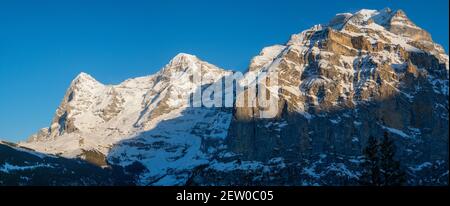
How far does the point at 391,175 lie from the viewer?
2749 inches
